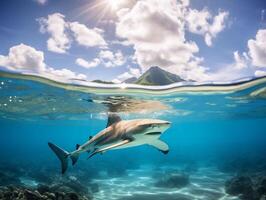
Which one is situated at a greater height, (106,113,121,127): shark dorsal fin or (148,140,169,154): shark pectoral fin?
(106,113,121,127): shark dorsal fin

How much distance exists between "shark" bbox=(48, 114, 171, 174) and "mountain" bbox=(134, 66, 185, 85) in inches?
282

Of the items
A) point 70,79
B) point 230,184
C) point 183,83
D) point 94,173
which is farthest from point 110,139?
point 94,173

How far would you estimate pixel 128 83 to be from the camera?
56.7ft

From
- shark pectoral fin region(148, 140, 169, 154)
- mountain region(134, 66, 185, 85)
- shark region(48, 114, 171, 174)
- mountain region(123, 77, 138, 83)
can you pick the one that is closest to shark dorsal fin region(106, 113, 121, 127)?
shark region(48, 114, 171, 174)

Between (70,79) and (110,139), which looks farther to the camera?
(70,79)

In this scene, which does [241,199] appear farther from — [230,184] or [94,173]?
[94,173]

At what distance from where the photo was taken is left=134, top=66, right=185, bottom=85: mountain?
1620 centimetres

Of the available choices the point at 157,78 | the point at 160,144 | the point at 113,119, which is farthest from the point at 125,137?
the point at 157,78

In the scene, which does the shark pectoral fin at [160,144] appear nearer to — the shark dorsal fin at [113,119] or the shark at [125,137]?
the shark at [125,137]

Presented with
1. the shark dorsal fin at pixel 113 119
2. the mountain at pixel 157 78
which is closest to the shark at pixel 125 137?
the shark dorsal fin at pixel 113 119

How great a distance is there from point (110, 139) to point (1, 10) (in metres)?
6.46

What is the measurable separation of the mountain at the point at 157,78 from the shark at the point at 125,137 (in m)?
7.17

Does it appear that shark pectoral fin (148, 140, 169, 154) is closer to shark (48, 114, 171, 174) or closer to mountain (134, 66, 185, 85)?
shark (48, 114, 171, 174)

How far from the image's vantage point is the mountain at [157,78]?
53.2ft
